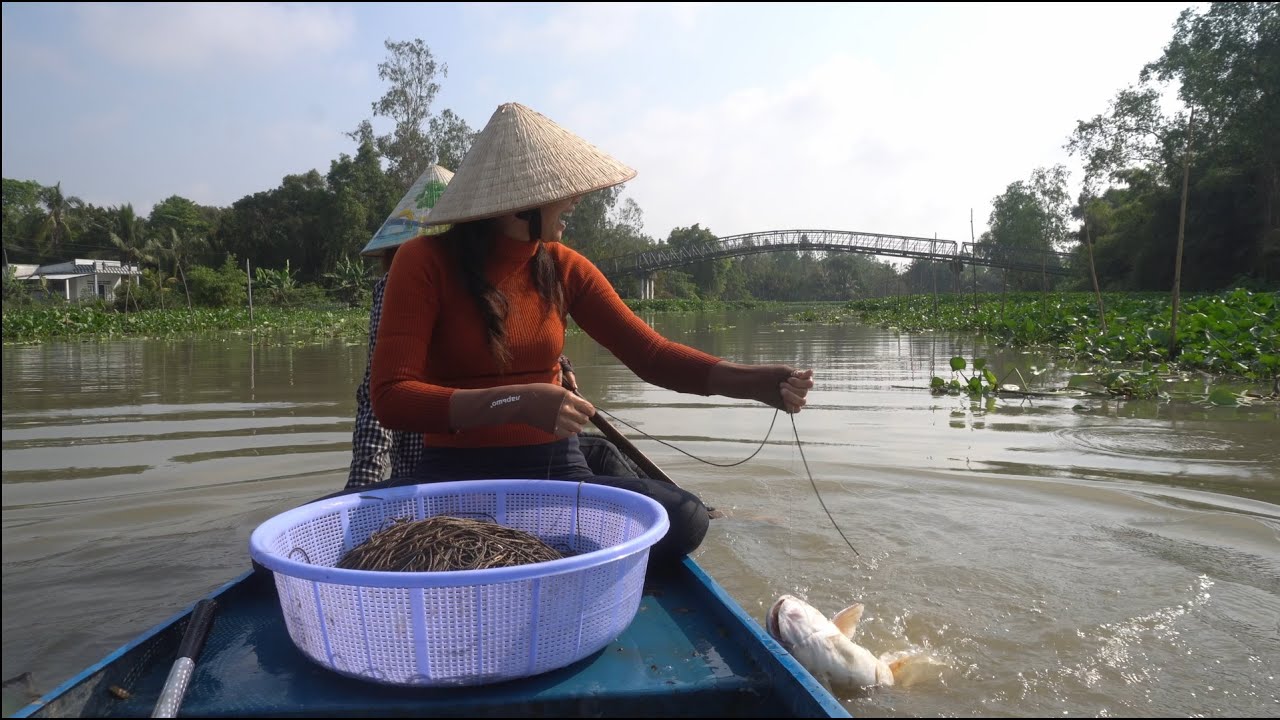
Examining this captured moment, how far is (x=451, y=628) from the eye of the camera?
125 cm

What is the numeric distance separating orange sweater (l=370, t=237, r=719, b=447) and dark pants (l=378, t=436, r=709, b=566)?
1.2 inches

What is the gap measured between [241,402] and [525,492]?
4568mm

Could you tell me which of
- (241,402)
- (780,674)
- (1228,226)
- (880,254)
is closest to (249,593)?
(780,674)

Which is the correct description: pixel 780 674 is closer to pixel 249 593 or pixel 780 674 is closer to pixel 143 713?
pixel 143 713

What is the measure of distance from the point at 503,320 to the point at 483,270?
124 mm

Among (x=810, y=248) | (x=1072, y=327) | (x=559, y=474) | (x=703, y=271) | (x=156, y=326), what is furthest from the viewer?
(x=703, y=271)

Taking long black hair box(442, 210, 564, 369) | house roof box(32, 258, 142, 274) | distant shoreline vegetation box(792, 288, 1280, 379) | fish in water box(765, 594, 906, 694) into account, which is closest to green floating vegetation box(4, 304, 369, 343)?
distant shoreline vegetation box(792, 288, 1280, 379)

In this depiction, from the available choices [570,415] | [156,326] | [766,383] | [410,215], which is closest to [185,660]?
[570,415]

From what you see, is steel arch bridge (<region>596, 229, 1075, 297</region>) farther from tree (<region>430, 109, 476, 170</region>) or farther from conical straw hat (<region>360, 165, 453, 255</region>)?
conical straw hat (<region>360, 165, 453, 255</region>)

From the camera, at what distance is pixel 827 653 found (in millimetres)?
1658

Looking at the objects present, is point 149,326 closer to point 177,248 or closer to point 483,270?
point 483,270

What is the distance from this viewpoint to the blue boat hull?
4.15 ft

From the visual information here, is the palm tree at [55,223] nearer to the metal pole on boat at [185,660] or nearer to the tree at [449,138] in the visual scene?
the tree at [449,138]

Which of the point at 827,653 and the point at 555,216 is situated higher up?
the point at 555,216
